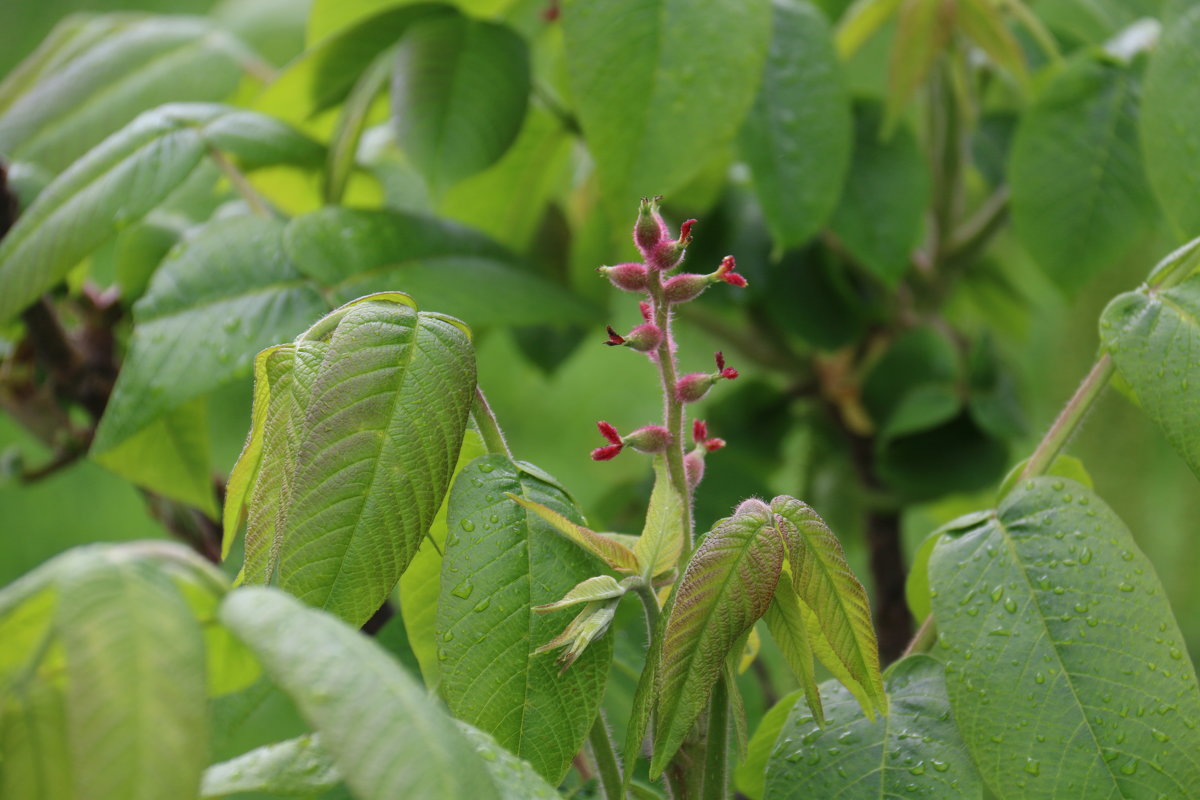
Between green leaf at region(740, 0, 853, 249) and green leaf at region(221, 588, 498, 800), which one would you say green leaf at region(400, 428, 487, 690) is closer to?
green leaf at region(221, 588, 498, 800)

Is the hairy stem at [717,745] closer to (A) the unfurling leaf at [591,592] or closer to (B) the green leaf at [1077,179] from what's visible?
(A) the unfurling leaf at [591,592]

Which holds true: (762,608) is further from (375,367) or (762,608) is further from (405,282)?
(405,282)

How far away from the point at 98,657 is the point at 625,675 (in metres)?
0.29

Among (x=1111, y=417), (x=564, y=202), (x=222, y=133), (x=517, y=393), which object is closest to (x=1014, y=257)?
(x=1111, y=417)

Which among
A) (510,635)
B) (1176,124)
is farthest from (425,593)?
(1176,124)

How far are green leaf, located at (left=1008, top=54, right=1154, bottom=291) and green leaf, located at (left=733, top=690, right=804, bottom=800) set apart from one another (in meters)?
0.24

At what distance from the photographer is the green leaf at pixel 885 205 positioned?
0.50m

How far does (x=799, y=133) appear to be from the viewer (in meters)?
0.44

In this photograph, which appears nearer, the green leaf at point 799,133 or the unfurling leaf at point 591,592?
the unfurling leaf at point 591,592

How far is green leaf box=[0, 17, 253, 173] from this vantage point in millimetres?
518

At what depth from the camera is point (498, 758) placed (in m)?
0.21

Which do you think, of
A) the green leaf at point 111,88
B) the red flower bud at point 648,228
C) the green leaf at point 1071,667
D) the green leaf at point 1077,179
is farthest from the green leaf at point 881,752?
the green leaf at point 111,88

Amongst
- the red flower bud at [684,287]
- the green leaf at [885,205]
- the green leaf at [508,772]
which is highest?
the red flower bud at [684,287]

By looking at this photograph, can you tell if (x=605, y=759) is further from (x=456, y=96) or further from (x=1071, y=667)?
(x=456, y=96)
